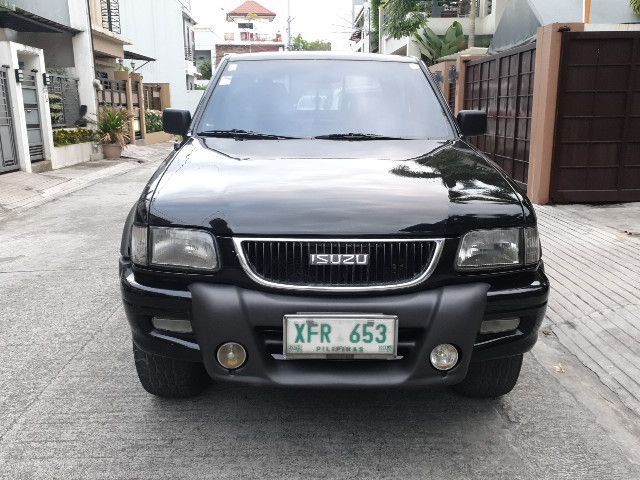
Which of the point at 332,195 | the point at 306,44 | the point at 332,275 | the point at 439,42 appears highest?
the point at 306,44

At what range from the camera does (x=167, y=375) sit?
287 centimetres

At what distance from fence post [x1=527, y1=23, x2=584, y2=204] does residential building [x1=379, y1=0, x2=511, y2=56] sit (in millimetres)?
18172

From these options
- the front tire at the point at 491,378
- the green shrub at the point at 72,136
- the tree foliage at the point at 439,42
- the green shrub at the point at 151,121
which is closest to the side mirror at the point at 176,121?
the front tire at the point at 491,378

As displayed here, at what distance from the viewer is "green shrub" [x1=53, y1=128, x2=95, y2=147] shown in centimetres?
1591

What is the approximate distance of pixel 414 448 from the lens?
2.65 m

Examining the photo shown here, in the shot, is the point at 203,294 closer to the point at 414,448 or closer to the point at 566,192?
Result: the point at 414,448

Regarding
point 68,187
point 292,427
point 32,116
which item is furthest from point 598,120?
point 32,116

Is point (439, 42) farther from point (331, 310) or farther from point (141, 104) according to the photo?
point (331, 310)

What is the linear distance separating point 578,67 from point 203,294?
7433mm

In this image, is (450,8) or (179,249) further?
(450,8)

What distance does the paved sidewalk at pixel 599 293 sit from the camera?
141 inches

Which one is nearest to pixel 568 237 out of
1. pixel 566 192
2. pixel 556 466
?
pixel 566 192

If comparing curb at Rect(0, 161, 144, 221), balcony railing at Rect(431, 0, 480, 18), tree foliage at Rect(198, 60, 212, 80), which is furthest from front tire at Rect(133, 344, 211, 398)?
tree foliage at Rect(198, 60, 212, 80)

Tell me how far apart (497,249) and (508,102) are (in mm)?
8407
